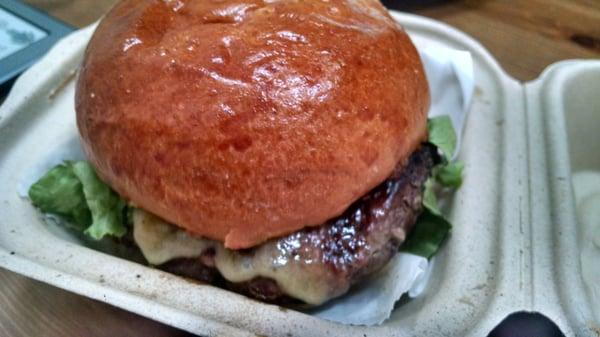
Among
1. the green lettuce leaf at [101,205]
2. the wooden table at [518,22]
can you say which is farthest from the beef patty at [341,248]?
the wooden table at [518,22]

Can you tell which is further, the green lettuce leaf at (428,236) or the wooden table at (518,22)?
the wooden table at (518,22)

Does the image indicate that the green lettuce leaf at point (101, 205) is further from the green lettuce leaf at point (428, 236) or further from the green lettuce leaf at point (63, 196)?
the green lettuce leaf at point (428, 236)

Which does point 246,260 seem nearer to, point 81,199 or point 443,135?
point 81,199

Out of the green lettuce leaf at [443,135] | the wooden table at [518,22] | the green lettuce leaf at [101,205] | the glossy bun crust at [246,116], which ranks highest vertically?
the glossy bun crust at [246,116]

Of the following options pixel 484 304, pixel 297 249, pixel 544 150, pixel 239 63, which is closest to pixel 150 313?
pixel 297 249

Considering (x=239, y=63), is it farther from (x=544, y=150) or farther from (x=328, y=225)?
(x=544, y=150)

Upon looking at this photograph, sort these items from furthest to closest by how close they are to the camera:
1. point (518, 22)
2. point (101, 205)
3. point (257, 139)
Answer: point (518, 22)
point (101, 205)
point (257, 139)

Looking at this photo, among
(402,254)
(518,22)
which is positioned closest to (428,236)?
(402,254)
